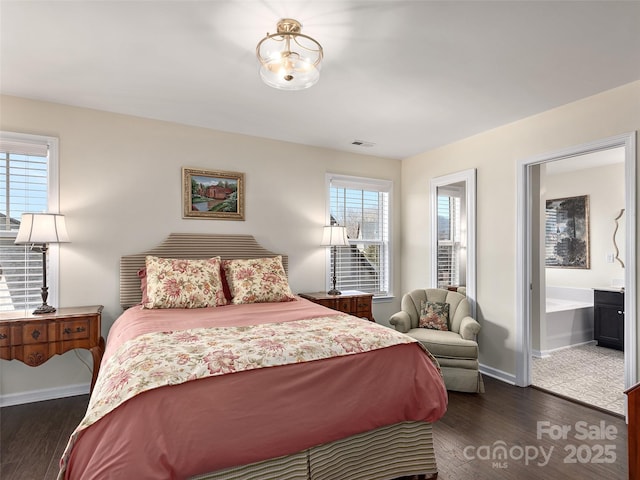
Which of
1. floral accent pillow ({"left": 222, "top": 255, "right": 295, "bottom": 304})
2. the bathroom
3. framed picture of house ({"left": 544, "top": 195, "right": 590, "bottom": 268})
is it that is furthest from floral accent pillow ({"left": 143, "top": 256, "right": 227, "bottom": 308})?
framed picture of house ({"left": 544, "top": 195, "right": 590, "bottom": 268})

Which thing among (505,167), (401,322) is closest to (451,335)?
(401,322)

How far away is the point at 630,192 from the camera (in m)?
2.63

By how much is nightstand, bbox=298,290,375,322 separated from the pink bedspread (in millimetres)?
1729

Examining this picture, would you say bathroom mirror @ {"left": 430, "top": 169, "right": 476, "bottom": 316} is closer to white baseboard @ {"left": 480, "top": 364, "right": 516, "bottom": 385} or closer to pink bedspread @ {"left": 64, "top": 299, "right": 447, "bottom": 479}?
white baseboard @ {"left": 480, "top": 364, "right": 516, "bottom": 385}

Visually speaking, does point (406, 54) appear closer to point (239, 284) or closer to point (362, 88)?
point (362, 88)

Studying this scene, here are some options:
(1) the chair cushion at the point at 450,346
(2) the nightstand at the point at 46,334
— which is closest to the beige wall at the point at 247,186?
(2) the nightstand at the point at 46,334

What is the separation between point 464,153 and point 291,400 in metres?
3.48

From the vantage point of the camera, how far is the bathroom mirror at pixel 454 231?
12.8 feet

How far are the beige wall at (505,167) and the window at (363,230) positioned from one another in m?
0.92

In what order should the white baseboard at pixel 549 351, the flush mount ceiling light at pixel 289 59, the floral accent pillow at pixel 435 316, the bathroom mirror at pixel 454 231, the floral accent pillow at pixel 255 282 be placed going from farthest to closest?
Result: 1. the white baseboard at pixel 549 351
2. the bathroom mirror at pixel 454 231
3. the floral accent pillow at pixel 435 316
4. the floral accent pillow at pixel 255 282
5. the flush mount ceiling light at pixel 289 59

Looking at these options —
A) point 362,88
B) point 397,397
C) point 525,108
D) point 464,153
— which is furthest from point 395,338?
point 464,153

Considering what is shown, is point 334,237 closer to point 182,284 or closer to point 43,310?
point 182,284

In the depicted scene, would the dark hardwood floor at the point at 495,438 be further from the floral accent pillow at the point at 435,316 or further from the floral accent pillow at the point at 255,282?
the floral accent pillow at the point at 255,282

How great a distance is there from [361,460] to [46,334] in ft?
8.15
